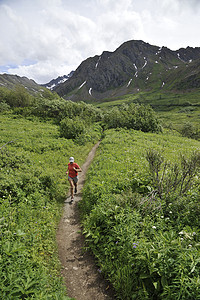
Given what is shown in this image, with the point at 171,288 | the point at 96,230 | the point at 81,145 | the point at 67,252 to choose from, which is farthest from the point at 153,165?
the point at 81,145

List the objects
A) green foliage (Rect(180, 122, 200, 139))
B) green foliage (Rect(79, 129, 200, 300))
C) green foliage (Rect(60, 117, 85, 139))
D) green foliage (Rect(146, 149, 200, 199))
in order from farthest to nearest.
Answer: green foliage (Rect(180, 122, 200, 139))
green foliage (Rect(60, 117, 85, 139))
green foliage (Rect(146, 149, 200, 199))
green foliage (Rect(79, 129, 200, 300))

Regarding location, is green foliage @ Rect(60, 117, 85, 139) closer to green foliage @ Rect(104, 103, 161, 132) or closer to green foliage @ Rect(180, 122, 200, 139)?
green foliage @ Rect(104, 103, 161, 132)

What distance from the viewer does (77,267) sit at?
587 cm

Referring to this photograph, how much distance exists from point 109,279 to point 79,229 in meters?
3.08

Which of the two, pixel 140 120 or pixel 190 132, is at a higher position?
pixel 140 120

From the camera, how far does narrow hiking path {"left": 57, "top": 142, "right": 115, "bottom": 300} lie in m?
4.97

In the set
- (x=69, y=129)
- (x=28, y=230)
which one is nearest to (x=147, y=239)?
(x=28, y=230)

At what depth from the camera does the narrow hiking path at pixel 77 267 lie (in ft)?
16.3

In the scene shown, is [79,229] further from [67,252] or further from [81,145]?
[81,145]

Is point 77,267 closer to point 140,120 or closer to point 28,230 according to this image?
point 28,230

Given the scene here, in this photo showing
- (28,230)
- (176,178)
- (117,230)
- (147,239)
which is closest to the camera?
(147,239)

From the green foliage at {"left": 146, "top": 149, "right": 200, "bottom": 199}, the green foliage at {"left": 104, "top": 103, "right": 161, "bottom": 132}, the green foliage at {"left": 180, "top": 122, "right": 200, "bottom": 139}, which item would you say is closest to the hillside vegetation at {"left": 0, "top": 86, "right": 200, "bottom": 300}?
the green foliage at {"left": 146, "top": 149, "right": 200, "bottom": 199}

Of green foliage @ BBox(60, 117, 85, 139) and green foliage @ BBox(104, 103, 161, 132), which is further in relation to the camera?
green foliage @ BBox(104, 103, 161, 132)

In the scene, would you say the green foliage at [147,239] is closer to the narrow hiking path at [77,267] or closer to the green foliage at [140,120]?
the narrow hiking path at [77,267]
